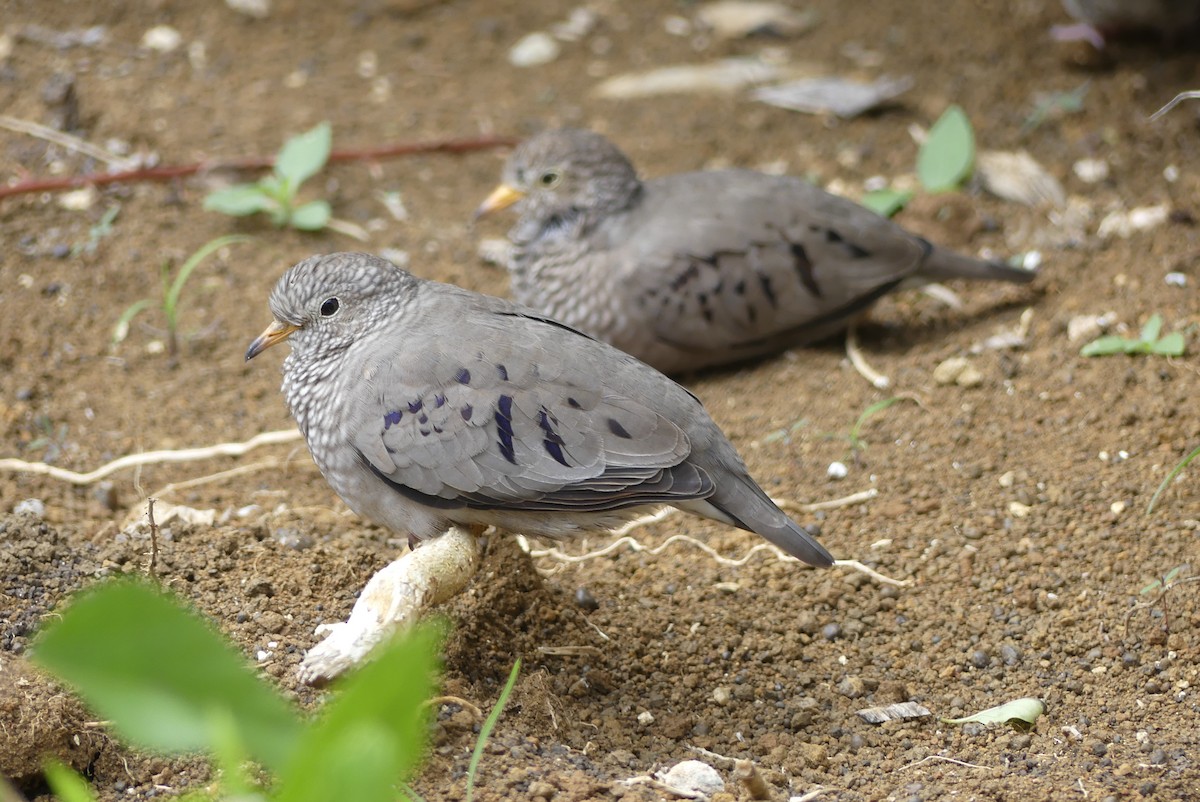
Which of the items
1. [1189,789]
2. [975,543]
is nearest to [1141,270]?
[975,543]

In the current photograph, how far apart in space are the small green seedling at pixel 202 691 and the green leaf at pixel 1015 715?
1848 mm

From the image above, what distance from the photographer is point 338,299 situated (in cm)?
362

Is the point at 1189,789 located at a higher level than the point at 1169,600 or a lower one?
higher

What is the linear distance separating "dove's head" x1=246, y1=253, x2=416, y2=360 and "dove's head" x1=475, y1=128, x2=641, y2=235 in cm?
160

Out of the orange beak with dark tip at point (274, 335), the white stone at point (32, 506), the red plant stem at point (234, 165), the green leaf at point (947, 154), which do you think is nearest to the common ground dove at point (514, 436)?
the orange beak with dark tip at point (274, 335)

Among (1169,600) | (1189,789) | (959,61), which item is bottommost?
(959,61)

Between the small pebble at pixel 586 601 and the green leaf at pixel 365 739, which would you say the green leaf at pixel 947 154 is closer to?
the small pebble at pixel 586 601

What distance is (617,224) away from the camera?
201 inches

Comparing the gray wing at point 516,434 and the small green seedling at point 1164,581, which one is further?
the small green seedling at point 1164,581

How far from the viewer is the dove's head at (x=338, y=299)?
3.60 metres

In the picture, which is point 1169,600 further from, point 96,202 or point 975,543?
point 96,202

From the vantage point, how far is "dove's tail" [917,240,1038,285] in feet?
16.3

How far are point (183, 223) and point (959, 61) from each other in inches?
157

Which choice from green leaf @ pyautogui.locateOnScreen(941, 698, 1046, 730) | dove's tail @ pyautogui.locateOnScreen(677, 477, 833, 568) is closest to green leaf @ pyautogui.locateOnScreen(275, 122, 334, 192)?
dove's tail @ pyautogui.locateOnScreen(677, 477, 833, 568)
